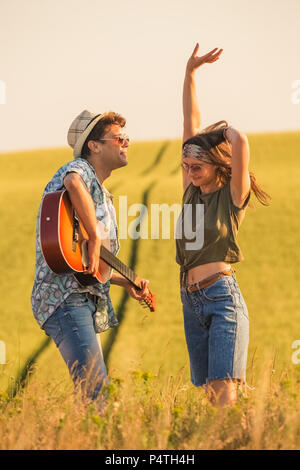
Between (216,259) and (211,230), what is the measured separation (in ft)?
0.61

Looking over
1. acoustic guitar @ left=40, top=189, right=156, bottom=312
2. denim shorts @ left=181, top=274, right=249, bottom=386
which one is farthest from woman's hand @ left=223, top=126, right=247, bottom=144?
acoustic guitar @ left=40, top=189, right=156, bottom=312

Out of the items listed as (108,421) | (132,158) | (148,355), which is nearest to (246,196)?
(108,421)

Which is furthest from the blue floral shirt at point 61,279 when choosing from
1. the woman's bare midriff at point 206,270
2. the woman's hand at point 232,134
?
the woman's hand at point 232,134

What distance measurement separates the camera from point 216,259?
4.42 meters

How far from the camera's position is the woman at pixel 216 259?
434 cm

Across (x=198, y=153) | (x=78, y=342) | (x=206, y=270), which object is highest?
(x=198, y=153)

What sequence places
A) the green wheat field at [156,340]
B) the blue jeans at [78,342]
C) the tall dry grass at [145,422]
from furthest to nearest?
the blue jeans at [78,342], the green wheat field at [156,340], the tall dry grass at [145,422]

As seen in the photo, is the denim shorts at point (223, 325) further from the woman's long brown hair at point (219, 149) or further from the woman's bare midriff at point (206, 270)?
the woman's long brown hair at point (219, 149)

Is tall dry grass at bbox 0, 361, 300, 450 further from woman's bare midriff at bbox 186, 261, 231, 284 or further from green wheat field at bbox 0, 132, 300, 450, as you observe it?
woman's bare midriff at bbox 186, 261, 231, 284

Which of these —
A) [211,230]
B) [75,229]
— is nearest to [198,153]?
[211,230]

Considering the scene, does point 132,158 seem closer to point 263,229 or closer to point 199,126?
point 263,229

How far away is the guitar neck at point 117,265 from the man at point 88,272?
9 cm

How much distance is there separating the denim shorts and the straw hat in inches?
50.2

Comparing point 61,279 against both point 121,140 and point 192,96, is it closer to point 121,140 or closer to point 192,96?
point 121,140
